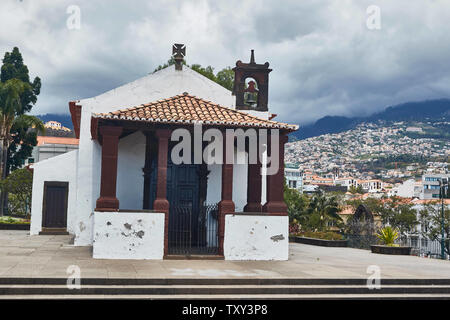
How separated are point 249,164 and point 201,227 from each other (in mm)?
2495

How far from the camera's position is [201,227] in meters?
14.8

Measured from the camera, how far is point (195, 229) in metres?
15.0

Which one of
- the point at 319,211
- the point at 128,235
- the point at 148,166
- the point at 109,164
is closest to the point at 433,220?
the point at 319,211

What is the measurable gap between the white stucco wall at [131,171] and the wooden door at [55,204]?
20.2 feet

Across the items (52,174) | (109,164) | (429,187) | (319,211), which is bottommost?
(319,211)

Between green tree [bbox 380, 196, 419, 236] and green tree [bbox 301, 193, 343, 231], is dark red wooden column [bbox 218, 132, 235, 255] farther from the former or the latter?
green tree [bbox 380, 196, 419, 236]

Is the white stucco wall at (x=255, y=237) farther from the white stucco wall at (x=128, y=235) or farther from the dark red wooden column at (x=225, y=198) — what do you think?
the white stucco wall at (x=128, y=235)

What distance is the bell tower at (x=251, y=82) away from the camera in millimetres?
15664

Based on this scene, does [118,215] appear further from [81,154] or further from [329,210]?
[329,210]

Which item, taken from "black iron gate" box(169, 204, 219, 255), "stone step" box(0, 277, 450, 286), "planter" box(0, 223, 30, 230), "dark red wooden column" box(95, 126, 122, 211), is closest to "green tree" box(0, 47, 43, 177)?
"planter" box(0, 223, 30, 230)

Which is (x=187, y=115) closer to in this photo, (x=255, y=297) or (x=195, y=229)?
(x=195, y=229)

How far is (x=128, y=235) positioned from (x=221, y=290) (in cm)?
391

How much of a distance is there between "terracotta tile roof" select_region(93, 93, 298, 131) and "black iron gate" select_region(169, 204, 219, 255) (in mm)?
2632

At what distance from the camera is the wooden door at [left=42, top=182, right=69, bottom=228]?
2019 cm
